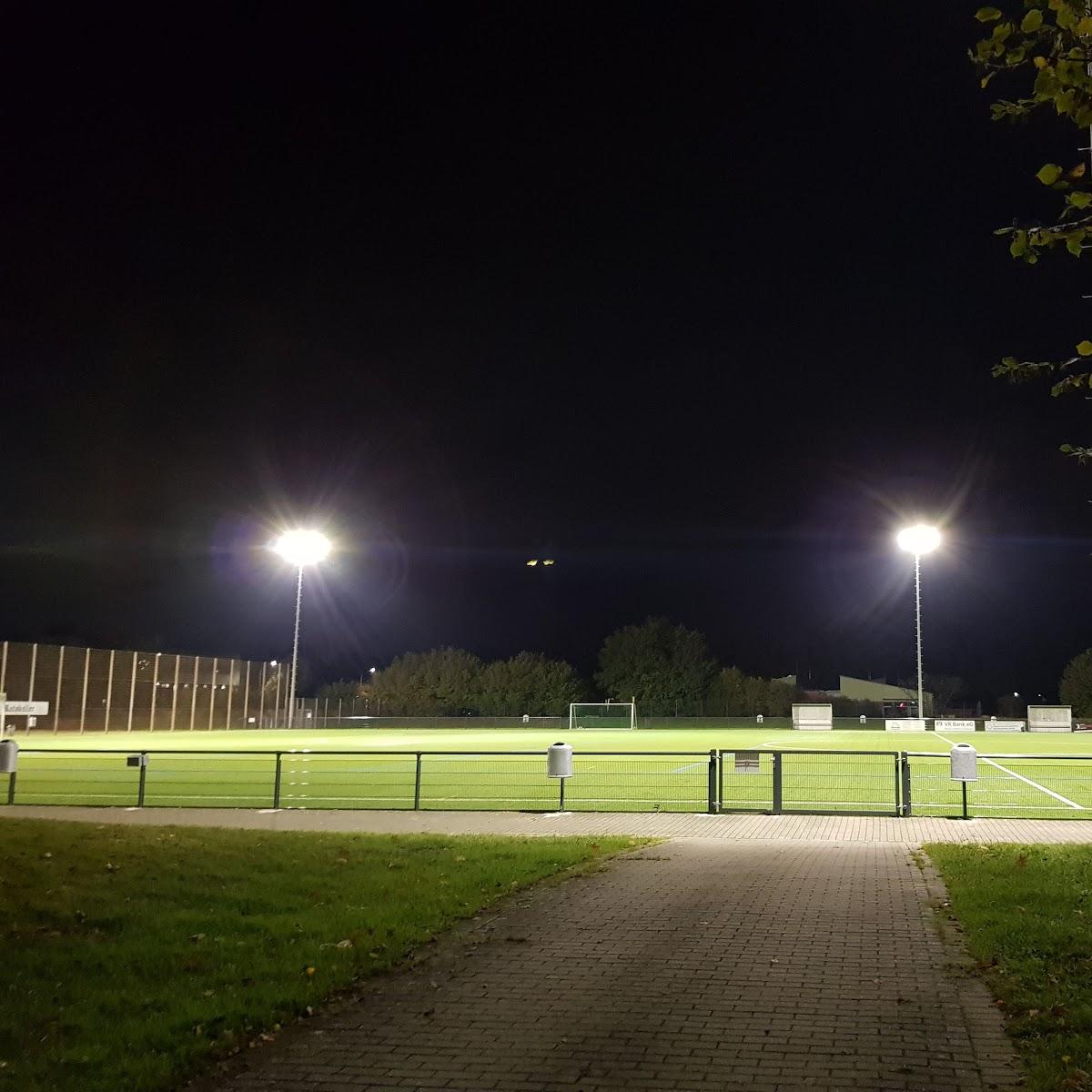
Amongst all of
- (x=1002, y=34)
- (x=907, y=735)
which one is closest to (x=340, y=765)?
(x=1002, y=34)

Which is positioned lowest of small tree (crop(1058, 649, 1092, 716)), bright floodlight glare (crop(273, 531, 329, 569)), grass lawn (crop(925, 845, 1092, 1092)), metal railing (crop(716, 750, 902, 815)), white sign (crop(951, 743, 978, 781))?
grass lawn (crop(925, 845, 1092, 1092))

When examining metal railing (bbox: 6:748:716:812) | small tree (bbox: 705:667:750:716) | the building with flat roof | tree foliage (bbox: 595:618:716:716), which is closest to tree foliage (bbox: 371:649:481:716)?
tree foliage (bbox: 595:618:716:716)

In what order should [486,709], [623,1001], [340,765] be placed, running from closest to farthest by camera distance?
[623,1001], [340,765], [486,709]

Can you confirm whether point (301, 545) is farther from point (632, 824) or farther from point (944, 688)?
point (944, 688)

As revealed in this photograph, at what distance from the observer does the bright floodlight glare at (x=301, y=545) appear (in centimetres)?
6038

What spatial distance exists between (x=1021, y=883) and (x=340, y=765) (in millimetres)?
24143

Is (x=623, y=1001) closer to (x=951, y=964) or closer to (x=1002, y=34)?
(x=951, y=964)

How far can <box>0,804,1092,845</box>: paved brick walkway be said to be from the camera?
15.1m

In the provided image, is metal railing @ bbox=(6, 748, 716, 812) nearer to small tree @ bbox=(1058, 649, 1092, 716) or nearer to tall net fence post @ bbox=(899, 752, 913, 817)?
tall net fence post @ bbox=(899, 752, 913, 817)

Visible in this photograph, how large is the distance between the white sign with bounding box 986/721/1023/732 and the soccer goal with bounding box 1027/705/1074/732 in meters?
0.87

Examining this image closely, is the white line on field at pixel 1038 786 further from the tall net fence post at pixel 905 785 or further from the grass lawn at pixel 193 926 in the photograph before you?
the grass lawn at pixel 193 926

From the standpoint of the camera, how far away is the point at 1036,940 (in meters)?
8.34

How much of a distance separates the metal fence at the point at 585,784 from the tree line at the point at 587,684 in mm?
72422

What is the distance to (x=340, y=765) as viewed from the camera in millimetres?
32312
